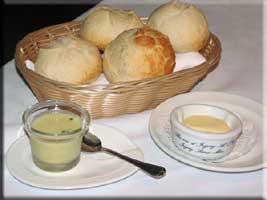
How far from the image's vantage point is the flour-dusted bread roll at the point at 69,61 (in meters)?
0.86

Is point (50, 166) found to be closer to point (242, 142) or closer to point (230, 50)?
point (242, 142)

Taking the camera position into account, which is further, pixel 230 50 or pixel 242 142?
pixel 230 50

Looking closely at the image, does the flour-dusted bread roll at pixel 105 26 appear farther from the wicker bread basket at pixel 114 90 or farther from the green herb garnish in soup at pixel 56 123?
the green herb garnish in soup at pixel 56 123

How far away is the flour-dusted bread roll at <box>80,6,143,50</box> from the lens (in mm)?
962

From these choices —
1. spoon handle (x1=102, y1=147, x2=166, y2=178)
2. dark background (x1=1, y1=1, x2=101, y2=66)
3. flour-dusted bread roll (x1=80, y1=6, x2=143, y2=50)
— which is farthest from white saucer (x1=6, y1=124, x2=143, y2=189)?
dark background (x1=1, y1=1, x2=101, y2=66)

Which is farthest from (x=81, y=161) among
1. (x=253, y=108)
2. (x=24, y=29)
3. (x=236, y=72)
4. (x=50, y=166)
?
(x=24, y=29)

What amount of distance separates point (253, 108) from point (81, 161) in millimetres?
315

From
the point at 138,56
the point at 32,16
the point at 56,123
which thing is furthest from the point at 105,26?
the point at 32,16

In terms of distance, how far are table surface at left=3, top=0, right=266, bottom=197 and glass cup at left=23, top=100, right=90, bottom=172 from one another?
45mm

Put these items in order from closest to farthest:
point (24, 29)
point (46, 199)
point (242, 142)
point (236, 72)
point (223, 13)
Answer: point (46, 199) < point (242, 142) < point (236, 72) < point (223, 13) < point (24, 29)

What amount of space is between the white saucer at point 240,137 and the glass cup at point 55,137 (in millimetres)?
117

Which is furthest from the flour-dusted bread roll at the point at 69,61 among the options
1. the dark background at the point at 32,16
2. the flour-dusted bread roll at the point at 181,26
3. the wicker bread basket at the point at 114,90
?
Answer: the dark background at the point at 32,16

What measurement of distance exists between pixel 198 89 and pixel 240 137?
205mm

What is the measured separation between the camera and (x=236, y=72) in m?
1.10
